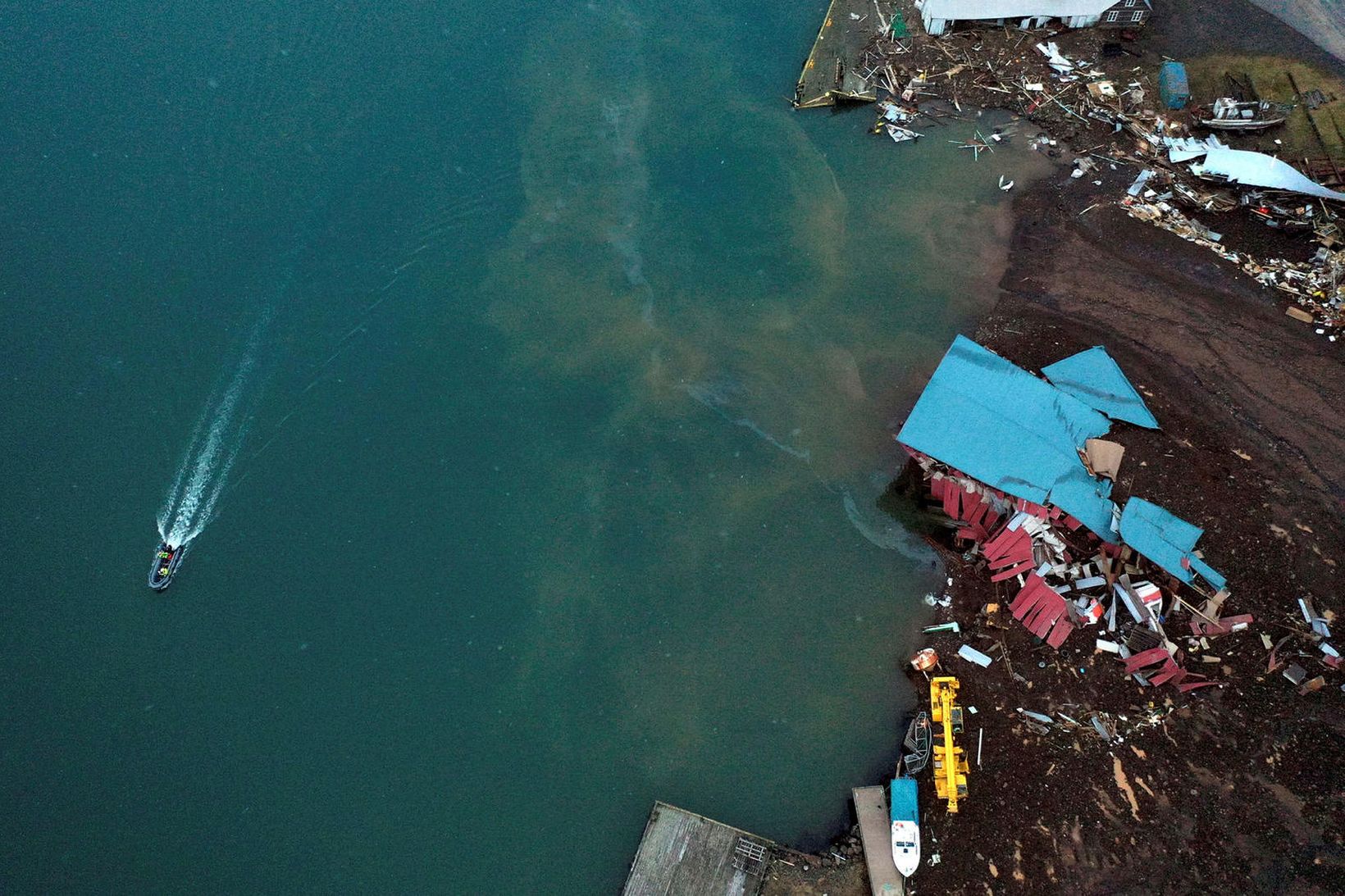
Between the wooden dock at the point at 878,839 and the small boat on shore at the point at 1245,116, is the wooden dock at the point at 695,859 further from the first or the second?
the small boat on shore at the point at 1245,116

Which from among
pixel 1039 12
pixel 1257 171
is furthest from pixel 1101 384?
pixel 1039 12

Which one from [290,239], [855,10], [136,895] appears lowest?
[136,895]

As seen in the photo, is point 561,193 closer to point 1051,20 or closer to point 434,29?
point 434,29

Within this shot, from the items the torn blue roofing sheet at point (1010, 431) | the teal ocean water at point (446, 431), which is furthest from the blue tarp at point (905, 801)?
the torn blue roofing sheet at point (1010, 431)

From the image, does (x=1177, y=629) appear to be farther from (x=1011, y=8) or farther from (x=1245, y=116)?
(x=1011, y=8)

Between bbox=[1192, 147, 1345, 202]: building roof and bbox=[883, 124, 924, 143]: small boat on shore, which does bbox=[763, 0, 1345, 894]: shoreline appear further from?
bbox=[883, 124, 924, 143]: small boat on shore

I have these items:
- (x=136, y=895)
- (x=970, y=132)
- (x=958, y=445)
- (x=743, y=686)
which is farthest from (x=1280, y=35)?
(x=136, y=895)

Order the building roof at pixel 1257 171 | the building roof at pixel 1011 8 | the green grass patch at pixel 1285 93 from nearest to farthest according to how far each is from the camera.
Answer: the building roof at pixel 1257 171
the green grass patch at pixel 1285 93
the building roof at pixel 1011 8
